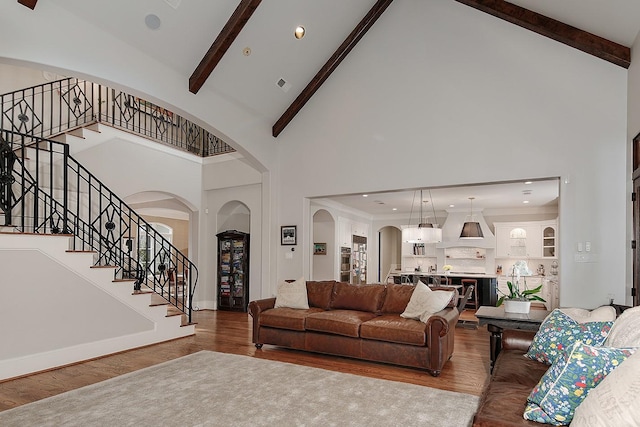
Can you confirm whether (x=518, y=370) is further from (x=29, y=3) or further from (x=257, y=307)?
(x=29, y=3)

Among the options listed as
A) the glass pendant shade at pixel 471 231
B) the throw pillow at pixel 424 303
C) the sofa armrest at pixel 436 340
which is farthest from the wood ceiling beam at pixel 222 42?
the glass pendant shade at pixel 471 231

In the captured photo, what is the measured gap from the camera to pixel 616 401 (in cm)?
151

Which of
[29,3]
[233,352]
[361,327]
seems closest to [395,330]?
[361,327]

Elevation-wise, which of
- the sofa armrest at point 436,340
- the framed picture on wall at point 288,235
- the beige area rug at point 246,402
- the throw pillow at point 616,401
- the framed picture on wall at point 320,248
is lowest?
the beige area rug at point 246,402

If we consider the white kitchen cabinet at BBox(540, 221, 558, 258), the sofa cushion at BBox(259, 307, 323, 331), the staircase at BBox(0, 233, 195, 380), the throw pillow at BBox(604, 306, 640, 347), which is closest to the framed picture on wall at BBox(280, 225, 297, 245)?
the sofa cushion at BBox(259, 307, 323, 331)

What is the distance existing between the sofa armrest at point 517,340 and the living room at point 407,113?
2.02m

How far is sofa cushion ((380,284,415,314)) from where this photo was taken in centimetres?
509

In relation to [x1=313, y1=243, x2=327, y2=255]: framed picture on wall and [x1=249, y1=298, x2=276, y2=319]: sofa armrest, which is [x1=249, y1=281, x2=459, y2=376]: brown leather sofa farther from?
[x1=313, y1=243, x2=327, y2=255]: framed picture on wall

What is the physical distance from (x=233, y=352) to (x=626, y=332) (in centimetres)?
415

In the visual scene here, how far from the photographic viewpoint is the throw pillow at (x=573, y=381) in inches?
71.6

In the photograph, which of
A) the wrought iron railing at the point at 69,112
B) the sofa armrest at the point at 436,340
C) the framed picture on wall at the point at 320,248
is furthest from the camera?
the framed picture on wall at the point at 320,248

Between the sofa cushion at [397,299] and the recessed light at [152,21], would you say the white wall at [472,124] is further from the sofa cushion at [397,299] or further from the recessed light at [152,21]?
the recessed light at [152,21]

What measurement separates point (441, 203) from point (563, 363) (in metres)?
8.52

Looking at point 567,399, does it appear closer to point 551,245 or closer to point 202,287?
point 202,287
